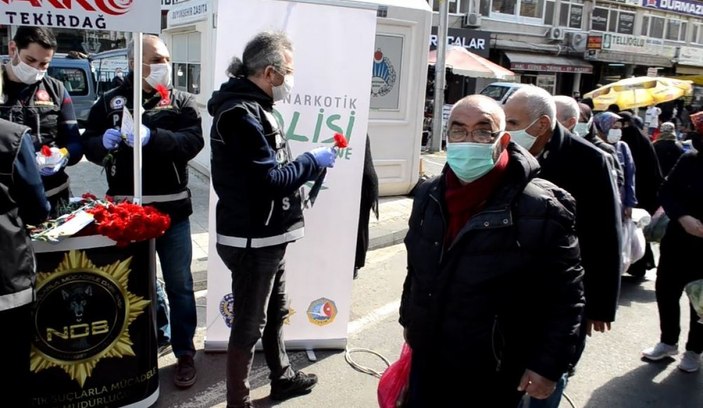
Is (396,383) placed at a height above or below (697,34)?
below

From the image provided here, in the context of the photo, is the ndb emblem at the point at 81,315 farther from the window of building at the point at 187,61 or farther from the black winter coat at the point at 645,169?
the window of building at the point at 187,61

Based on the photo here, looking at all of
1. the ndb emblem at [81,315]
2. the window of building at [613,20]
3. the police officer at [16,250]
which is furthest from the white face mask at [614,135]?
the window of building at [613,20]

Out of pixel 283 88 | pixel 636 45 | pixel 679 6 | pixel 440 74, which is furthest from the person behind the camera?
pixel 679 6

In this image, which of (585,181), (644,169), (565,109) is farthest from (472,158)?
(644,169)

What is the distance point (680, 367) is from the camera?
4.02m

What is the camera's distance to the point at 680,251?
3.97 metres

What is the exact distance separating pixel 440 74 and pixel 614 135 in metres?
8.79

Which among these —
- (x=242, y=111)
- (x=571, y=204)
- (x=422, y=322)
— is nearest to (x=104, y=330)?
(x=242, y=111)

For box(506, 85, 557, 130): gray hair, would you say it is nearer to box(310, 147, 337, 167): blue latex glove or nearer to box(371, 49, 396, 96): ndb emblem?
box(310, 147, 337, 167): blue latex glove

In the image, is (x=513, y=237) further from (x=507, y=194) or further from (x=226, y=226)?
(x=226, y=226)

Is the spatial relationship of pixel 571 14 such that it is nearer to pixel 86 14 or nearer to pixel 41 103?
pixel 41 103

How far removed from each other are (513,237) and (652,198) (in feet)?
16.7

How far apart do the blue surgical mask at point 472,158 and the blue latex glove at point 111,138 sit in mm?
1888

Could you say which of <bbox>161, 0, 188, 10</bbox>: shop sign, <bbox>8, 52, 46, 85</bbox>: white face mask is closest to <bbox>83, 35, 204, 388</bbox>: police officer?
<bbox>8, 52, 46, 85</bbox>: white face mask
